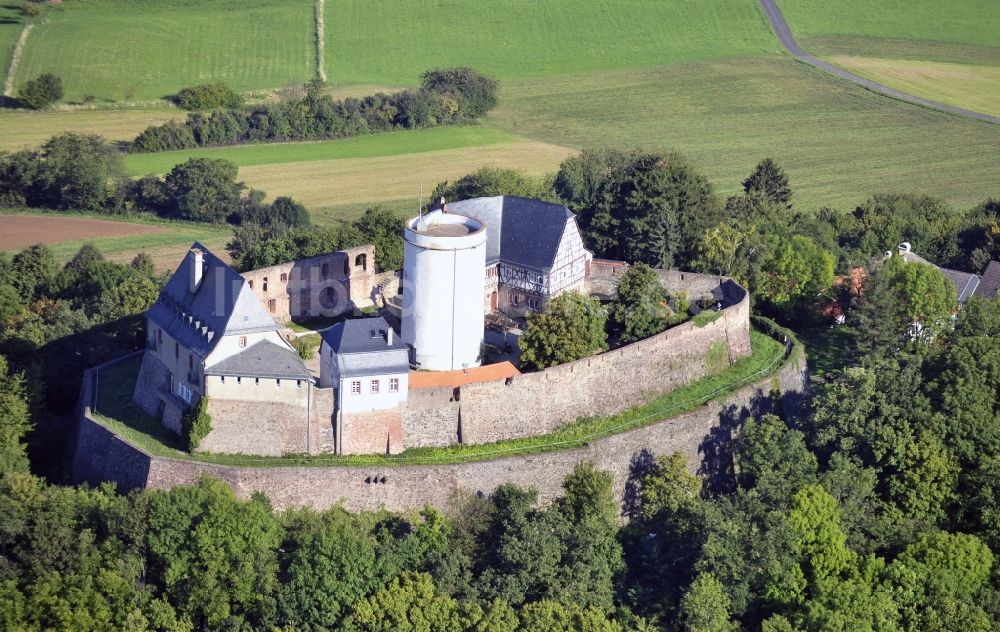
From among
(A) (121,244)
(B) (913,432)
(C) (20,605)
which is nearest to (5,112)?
(A) (121,244)

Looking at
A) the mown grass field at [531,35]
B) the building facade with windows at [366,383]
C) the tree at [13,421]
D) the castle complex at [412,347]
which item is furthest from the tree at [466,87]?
the building facade with windows at [366,383]

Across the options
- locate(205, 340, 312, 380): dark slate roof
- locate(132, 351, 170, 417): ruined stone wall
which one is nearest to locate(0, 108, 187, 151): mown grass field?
locate(132, 351, 170, 417): ruined stone wall

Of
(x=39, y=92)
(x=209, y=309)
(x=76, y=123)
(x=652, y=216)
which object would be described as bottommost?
(x=76, y=123)

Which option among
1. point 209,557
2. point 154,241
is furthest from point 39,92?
point 209,557

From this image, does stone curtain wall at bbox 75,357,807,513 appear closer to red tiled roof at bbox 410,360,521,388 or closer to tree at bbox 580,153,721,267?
red tiled roof at bbox 410,360,521,388

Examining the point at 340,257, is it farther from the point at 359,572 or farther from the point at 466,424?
the point at 359,572

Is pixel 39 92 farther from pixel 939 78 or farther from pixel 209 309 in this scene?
pixel 939 78
